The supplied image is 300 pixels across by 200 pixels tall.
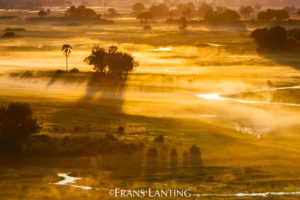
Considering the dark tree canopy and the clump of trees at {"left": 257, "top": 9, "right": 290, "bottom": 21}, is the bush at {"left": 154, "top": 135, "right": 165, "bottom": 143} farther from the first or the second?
the clump of trees at {"left": 257, "top": 9, "right": 290, "bottom": 21}

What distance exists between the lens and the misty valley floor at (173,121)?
30188mm

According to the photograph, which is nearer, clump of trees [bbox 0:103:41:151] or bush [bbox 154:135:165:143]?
clump of trees [bbox 0:103:41:151]

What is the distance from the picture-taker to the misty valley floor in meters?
30.2

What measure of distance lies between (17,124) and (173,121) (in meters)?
14.8

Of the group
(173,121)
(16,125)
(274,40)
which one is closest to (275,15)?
(274,40)

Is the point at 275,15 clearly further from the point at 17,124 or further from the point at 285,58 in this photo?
the point at 17,124

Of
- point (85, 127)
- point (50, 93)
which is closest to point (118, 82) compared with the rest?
point (50, 93)

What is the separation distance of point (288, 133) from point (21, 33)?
113298 mm

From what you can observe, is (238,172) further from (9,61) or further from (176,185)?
(9,61)

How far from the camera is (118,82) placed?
70.6m

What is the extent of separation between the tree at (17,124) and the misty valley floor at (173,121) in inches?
65.9

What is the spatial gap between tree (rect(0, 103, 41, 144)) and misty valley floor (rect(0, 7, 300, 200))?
1675mm

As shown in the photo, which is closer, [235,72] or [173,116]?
[173,116]

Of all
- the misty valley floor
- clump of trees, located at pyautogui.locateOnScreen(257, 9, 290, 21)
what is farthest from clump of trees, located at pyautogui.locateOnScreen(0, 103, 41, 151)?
clump of trees, located at pyautogui.locateOnScreen(257, 9, 290, 21)
